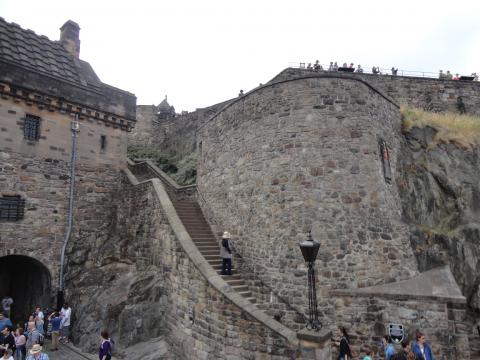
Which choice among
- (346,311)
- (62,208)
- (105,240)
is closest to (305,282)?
(346,311)

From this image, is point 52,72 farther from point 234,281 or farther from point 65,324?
point 234,281

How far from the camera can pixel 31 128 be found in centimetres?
1391

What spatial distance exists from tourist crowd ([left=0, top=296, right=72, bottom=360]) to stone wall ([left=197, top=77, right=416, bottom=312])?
6.24 meters

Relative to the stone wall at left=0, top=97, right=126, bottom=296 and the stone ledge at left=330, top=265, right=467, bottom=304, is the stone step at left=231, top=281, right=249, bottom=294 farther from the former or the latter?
the stone wall at left=0, top=97, right=126, bottom=296

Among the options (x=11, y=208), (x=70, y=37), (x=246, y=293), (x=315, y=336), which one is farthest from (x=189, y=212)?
(x=70, y=37)

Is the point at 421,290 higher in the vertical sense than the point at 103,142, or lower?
lower

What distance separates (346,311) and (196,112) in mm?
20543

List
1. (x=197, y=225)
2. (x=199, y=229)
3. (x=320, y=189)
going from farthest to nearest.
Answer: (x=197, y=225) → (x=199, y=229) → (x=320, y=189)

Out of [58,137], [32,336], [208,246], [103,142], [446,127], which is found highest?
[446,127]

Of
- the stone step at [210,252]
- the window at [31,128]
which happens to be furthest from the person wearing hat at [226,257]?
the window at [31,128]

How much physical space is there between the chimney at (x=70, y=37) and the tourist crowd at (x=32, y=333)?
12.4 meters

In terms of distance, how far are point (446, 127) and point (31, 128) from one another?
1668 cm

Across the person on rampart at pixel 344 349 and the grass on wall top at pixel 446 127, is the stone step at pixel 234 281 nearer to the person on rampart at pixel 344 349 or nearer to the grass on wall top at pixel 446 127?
the person on rampart at pixel 344 349

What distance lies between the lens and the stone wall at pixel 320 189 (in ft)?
30.1
